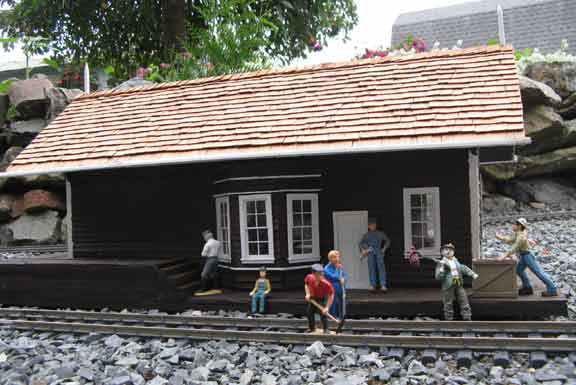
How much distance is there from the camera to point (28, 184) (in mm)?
19828

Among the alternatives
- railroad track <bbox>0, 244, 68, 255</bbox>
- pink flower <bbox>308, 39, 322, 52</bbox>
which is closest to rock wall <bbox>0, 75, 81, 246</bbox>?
railroad track <bbox>0, 244, 68, 255</bbox>

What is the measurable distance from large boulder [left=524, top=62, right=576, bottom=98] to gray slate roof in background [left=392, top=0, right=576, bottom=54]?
5659 millimetres

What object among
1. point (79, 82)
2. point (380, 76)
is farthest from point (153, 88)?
point (79, 82)

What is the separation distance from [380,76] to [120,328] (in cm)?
742

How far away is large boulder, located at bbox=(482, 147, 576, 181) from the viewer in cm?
2045

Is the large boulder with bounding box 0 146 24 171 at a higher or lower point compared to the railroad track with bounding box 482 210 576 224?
higher

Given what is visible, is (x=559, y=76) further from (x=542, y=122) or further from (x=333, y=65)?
(x=333, y=65)

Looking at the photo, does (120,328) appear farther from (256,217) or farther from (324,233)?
(324,233)

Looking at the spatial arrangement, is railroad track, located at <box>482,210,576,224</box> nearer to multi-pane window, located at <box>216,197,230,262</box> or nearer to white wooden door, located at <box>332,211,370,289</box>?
white wooden door, located at <box>332,211,370,289</box>

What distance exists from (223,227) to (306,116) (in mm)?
2927

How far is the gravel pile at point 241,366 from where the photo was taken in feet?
20.2

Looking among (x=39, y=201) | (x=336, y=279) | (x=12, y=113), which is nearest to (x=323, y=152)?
(x=336, y=279)

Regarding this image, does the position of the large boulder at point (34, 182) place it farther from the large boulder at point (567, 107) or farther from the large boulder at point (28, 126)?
the large boulder at point (567, 107)

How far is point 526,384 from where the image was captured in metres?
5.85
